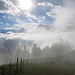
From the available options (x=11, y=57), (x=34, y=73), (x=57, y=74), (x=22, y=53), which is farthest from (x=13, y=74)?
(x=22, y=53)

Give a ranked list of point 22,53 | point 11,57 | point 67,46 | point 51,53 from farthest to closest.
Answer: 1. point 67,46
2. point 51,53
3. point 22,53
4. point 11,57

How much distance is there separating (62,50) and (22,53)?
230ft

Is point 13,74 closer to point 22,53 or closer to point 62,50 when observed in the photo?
point 22,53

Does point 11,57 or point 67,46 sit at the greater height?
point 67,46

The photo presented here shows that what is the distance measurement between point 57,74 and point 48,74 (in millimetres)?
4681

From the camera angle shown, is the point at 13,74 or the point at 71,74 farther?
the point at 71,74

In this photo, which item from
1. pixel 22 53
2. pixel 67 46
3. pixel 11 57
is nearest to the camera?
pixel 11 57

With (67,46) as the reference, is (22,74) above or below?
below

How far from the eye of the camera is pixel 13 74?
4719cm

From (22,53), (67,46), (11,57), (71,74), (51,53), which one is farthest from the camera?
(67,46)

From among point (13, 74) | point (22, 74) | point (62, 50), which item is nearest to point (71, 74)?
point (22, 74)

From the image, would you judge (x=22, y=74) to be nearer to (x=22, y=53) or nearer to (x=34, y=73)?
(x=34, y=73)

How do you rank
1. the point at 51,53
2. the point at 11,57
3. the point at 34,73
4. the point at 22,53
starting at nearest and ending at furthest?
the point at 34,73
the point at 11,57
the point at 22,53
the point at 51,53

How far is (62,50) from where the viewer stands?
600 ft
